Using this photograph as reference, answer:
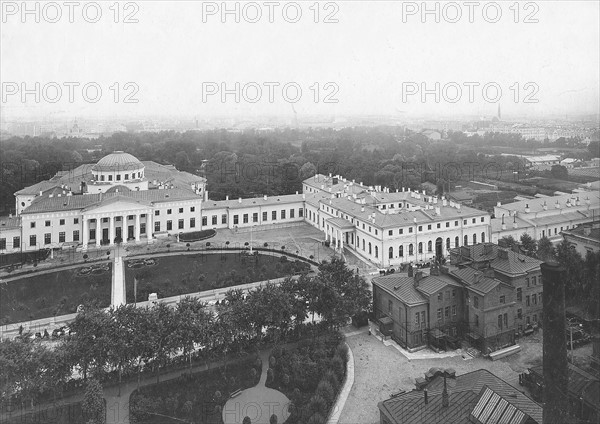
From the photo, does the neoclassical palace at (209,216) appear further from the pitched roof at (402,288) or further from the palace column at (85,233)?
the pitched roof at (402,288)

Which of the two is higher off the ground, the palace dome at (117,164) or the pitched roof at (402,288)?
the palace dome at (117,164)

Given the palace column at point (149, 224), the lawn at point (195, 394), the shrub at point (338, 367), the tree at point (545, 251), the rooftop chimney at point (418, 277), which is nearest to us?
the lawn at point (195, 394)

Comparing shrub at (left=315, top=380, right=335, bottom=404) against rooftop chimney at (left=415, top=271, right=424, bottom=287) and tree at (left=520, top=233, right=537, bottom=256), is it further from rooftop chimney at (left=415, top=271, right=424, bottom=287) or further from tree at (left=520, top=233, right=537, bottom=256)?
tree at (left=520, top=233, right=537, bottom=256)

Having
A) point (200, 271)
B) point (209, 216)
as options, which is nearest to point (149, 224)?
point (209, 216)

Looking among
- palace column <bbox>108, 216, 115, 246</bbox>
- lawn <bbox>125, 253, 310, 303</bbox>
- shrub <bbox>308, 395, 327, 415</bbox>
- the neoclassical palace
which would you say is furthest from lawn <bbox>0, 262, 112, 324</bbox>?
shrub <bbox>308, 395, 327, 415</bbox>

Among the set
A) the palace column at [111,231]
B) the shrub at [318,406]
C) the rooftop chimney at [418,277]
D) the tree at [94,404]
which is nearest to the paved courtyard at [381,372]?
the shrub at [318,406]
